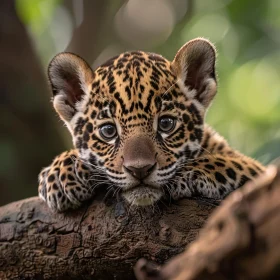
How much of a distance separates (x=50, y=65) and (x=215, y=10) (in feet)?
21.4

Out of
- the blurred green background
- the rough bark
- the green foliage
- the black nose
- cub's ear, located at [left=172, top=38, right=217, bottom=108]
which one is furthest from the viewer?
the green foliage

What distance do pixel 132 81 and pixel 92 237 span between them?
1.17 meters

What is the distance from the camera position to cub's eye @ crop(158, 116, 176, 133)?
15.8ft

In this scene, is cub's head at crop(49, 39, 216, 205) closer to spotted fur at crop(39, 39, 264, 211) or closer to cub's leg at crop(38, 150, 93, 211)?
spotted fur at crop(39, 39, 264, 211)

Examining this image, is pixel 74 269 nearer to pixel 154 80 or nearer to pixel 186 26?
pixel 154 80

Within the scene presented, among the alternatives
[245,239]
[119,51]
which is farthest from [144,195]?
[119,51]

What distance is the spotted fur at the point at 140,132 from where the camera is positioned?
458 centimetres

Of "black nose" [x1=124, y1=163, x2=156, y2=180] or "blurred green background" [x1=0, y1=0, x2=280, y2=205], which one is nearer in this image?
"black nose" [x1=124, y1=163, x2=156, y2=180]

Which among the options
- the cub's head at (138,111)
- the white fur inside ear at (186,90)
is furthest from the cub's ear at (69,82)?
the white fur inside ear at (186,90)

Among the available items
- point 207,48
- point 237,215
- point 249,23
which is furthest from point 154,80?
point 249,23

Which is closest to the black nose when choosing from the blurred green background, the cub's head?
the cub's head

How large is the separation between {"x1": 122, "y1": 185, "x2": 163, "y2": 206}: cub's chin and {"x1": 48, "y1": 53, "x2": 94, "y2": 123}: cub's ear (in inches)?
43.6

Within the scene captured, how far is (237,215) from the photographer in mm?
2332

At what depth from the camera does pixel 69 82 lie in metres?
5.53
